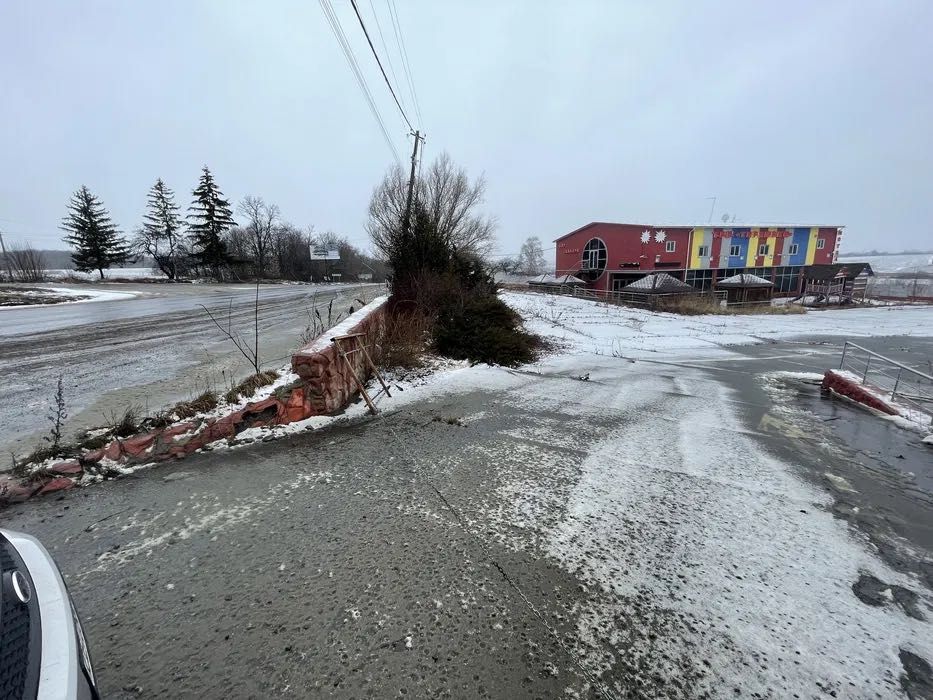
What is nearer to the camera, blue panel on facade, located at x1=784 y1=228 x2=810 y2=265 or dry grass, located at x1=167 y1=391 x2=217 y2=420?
dry grass, located at x1=167 y1=391 x2=217 y2=420

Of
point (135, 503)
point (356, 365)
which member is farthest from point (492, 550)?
point (356, 365)

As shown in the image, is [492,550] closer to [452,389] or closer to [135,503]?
[135,503]

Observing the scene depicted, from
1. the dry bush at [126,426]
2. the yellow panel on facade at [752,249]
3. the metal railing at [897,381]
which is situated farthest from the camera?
the yellow panel on facade at [752,249]

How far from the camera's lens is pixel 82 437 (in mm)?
4129

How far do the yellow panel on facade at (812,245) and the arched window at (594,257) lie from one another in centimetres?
2765

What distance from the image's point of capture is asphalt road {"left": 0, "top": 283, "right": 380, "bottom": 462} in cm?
494

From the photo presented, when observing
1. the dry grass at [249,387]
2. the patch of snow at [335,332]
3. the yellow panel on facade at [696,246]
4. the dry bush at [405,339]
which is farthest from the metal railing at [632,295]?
the dry grass at [249,387]

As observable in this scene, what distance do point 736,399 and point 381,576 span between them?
792 cm

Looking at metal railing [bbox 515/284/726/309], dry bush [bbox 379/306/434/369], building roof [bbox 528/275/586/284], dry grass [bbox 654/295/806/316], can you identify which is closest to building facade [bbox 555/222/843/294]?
building roof [bbox 528/275/586/284]

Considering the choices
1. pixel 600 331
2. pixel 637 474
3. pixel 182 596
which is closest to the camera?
pixel 182 596

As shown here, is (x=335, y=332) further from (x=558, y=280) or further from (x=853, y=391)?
(x=558, y=280)

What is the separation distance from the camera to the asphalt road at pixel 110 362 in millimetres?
4938

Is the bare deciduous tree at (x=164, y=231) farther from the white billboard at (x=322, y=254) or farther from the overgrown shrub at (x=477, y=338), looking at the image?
the overgrown shrub at (x=477, y=338)

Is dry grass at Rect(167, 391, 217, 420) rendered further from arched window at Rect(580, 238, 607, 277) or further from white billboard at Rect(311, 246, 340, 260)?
white billboard at Rect(311, 246, 340, 260)
